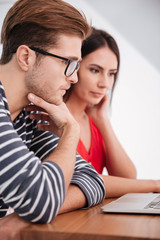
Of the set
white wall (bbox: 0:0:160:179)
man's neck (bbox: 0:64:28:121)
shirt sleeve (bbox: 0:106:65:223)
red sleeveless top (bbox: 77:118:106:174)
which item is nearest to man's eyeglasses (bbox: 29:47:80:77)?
man's neck (bbox: 0:64:28:121)

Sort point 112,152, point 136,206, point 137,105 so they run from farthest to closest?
point 137,105, point 112,152, point 136,206

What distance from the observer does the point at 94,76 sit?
78.1 inches

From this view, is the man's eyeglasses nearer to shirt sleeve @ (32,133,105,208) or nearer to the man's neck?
the man's neck

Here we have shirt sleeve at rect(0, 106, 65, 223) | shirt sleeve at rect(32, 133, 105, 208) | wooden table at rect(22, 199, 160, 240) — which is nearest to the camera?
wooden table at rect(22, 199, 160, 240)

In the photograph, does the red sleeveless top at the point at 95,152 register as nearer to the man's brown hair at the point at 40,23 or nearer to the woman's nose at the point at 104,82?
the woman's nose at the point at 104,82

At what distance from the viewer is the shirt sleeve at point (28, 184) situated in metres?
0.76

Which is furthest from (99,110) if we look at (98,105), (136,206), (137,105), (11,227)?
(137,105)

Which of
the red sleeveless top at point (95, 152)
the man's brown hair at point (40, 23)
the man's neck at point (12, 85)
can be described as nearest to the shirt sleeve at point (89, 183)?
the man's neck at point (12, 85)

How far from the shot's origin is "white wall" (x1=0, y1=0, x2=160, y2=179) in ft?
13.3

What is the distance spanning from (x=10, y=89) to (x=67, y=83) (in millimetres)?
216

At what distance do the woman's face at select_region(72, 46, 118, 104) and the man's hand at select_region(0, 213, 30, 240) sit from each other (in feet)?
4.26

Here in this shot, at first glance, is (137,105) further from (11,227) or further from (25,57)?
(11,227)

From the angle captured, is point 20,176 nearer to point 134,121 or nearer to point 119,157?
point 119,157

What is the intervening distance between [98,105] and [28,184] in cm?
142
